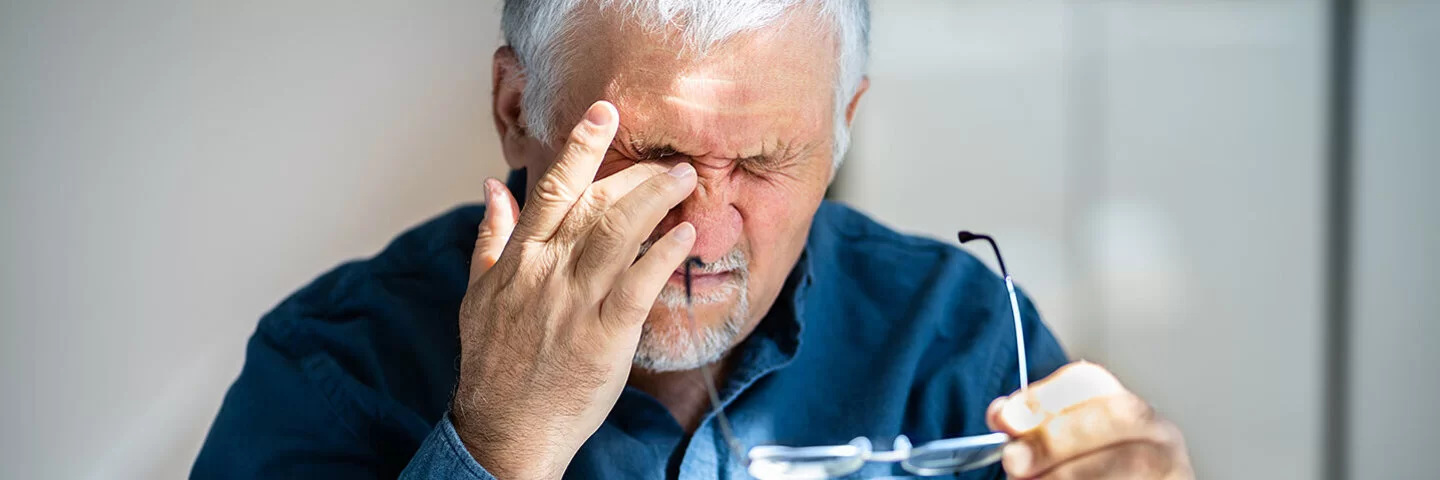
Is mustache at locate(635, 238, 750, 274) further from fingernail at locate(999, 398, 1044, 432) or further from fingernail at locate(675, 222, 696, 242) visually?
fingernail at locate(999, 398, 1044, 432)

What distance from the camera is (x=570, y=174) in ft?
3.60

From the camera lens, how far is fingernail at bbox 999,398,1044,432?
97 cm

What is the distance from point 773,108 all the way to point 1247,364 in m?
1.40

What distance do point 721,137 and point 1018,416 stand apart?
1.48 ft

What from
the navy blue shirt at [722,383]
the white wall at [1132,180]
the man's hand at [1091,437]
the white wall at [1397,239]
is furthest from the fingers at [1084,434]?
the white wall at [1132,180]

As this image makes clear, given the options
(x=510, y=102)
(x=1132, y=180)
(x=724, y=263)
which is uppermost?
(x=510, y=102)

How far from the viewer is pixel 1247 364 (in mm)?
2127

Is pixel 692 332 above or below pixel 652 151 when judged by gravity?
below

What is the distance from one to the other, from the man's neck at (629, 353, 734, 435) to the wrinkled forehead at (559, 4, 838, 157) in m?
0.41

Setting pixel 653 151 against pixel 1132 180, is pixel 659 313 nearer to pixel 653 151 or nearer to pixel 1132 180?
pixel 653 151

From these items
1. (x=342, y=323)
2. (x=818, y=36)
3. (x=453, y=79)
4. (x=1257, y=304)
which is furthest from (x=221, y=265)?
(x=1257, y=304)

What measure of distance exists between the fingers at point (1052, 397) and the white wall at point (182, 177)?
1.47 metres

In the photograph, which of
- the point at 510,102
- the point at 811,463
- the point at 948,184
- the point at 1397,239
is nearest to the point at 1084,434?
→ the point at 811,463

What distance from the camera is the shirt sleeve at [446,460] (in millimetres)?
1129
